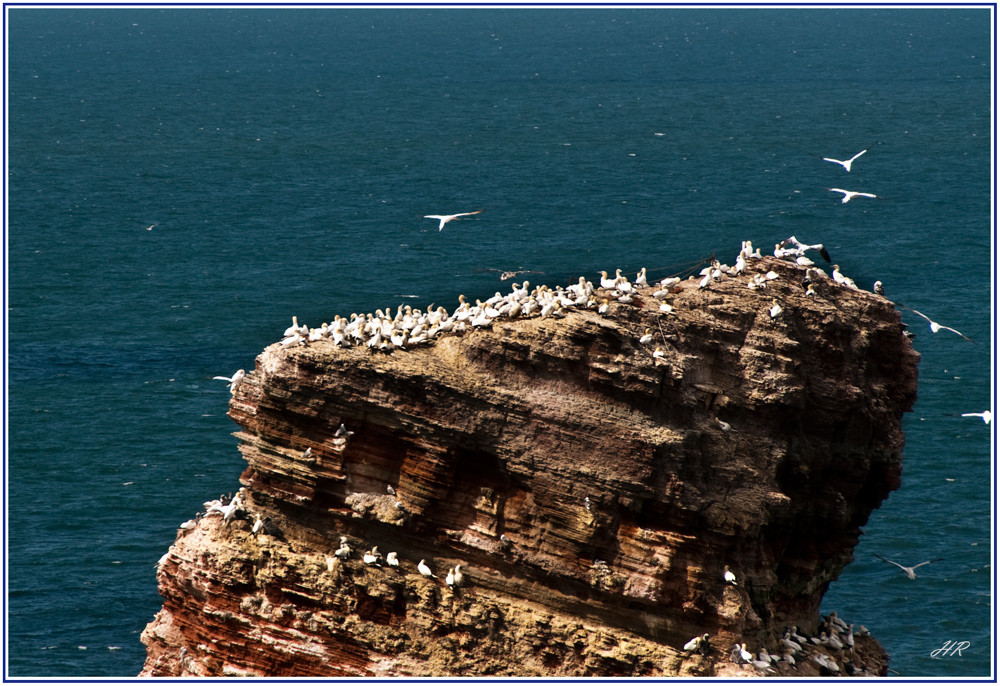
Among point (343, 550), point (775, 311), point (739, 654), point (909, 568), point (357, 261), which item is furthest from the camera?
point (357, 261)

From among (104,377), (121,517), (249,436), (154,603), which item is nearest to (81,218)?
(104,377)

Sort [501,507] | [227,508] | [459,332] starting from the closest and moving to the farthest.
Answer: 1. [501,507]
2. [459,332]
3. [227,508]

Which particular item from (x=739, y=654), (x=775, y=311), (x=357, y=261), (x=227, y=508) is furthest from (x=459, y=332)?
(x=357, y=261)

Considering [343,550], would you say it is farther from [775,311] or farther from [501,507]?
[775,311]

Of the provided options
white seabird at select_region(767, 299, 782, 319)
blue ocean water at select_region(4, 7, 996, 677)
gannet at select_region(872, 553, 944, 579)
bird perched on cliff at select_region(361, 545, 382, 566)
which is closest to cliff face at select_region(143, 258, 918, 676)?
bird perched on cliff at select_region(361, 545, 382, 566)

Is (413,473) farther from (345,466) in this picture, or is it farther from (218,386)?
(218,386)

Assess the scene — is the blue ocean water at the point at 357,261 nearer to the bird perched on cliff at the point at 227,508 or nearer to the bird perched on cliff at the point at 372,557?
the bird perched on cliff at the point at 227,508
